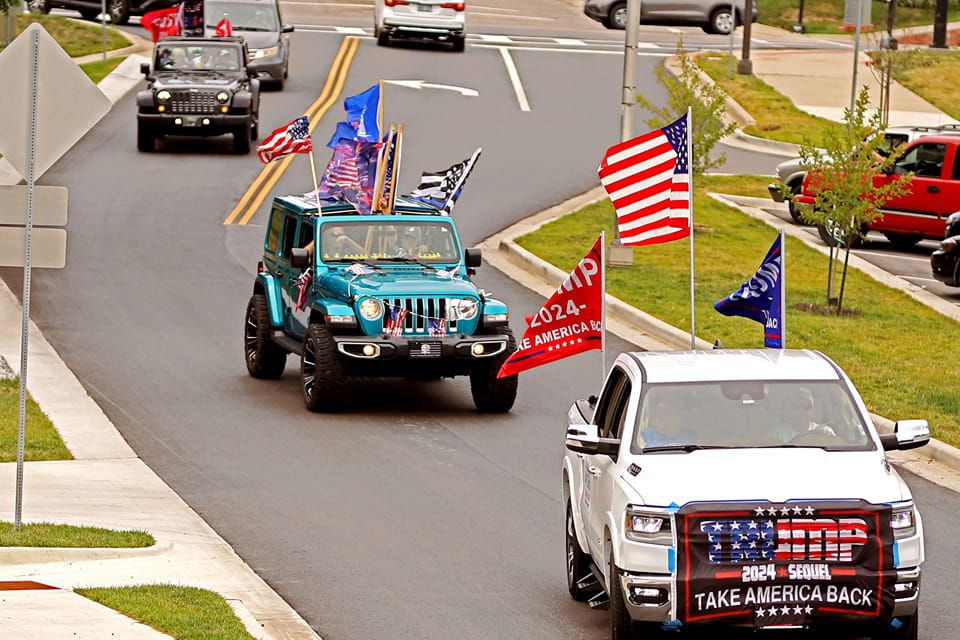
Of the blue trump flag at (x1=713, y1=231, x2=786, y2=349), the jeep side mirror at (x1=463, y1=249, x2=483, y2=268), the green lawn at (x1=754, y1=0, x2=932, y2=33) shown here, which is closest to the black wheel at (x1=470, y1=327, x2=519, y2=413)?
the jeep side mirror at (x1=463, y1=249, x2=483, y2=268)

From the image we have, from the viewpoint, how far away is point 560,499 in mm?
14328

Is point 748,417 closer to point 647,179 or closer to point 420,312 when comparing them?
point 647,179

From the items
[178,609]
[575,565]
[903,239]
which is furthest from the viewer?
[903,239]

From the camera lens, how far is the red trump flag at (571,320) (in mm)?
12234

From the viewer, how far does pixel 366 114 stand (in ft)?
66.8

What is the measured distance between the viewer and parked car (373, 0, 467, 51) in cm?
4766

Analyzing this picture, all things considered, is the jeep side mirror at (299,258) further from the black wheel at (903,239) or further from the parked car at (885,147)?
the black wheel at (903,239)

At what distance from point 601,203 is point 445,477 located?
17588 millimetres

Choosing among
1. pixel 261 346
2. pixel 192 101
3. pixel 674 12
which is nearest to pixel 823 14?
pixel 674 12

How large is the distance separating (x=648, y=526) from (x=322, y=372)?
27.5 ft

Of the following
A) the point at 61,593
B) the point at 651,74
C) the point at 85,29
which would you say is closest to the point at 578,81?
the point at 651,74

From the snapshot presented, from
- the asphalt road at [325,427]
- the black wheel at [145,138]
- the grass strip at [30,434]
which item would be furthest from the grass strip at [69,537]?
the black wheel at [145,138]

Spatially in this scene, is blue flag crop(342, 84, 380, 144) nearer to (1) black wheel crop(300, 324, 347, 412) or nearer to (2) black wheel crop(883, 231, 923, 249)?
(1) black wheel crop(300, 324, 347, 412)

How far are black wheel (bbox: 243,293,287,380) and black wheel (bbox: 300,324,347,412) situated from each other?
5.38 ft
